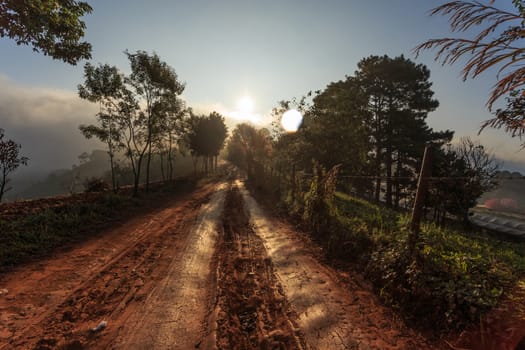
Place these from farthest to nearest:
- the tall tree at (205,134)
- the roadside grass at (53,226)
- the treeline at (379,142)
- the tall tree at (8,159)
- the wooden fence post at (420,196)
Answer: the tall tree at (205,134) → the treeline at (379,142) → the tall tree at (8,159) → the roadside grass at (53,226) → the wooden fence post at (420,196)

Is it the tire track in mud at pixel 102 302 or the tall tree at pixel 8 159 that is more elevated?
the tall tree at pixel 8 159

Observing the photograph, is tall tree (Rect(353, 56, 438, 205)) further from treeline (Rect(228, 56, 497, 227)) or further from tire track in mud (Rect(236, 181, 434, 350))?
tire track in mud (Rect(236, 181, 434, 350))

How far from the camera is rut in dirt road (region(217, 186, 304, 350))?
286 cm

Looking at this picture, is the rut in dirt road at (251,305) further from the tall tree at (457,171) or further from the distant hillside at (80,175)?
the distant hillside at (80,175)

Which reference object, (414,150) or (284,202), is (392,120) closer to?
(414,150)

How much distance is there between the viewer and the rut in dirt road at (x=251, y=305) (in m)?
2.86

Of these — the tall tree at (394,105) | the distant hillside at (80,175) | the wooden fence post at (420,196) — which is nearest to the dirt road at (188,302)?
the wooden fence post at (420,196)

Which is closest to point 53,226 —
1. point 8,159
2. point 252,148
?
point 8,159

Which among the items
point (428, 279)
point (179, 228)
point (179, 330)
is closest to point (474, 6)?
point (428, 279)

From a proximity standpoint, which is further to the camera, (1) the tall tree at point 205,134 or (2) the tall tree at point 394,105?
(1) the tall tree at point 205,134

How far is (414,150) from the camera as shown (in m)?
20.5

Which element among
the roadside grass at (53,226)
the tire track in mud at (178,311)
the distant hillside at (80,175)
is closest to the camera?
the tire track in mud at (178,311)

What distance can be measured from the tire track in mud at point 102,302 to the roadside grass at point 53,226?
2003 millimetres

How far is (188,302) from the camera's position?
3.61 meters
